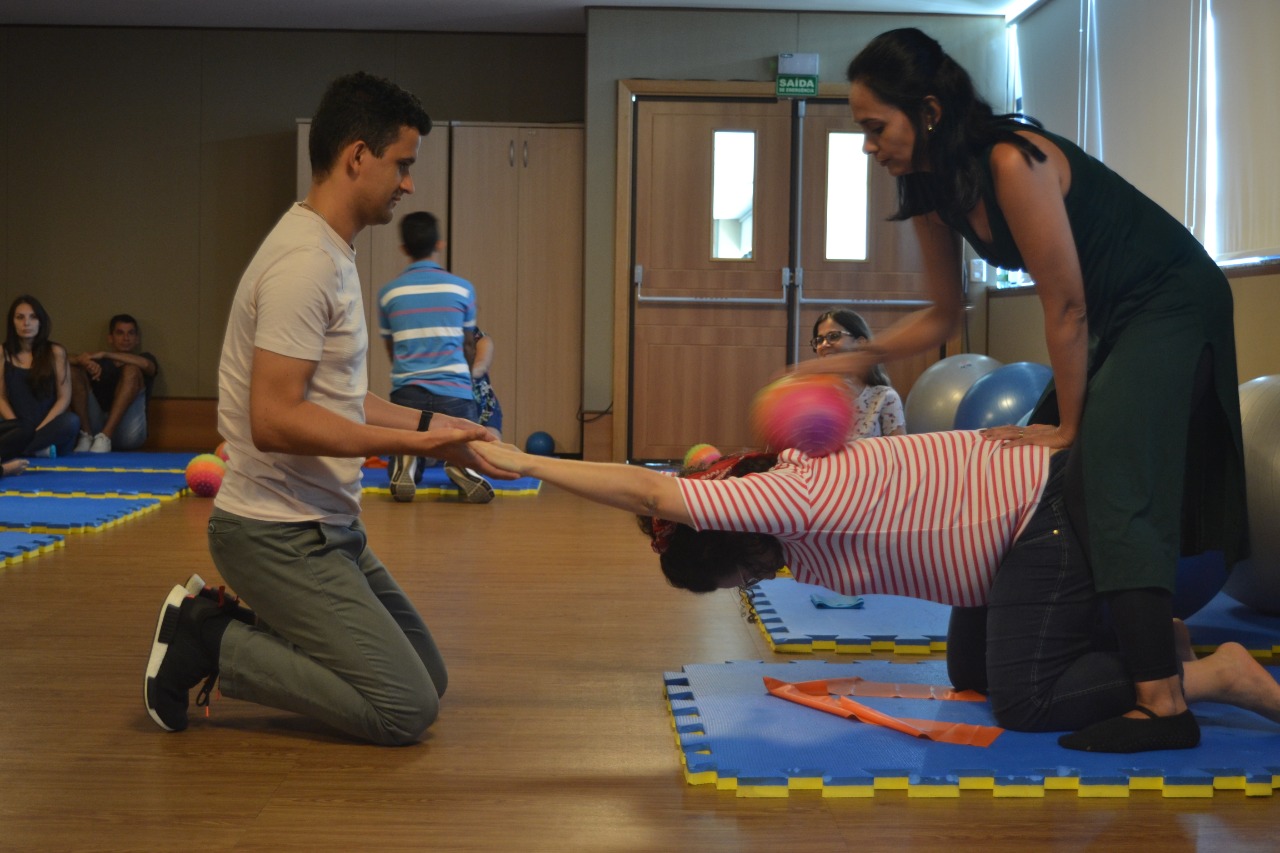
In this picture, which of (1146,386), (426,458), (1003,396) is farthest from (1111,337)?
(426,458)

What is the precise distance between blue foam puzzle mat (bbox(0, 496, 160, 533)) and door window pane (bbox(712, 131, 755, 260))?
13.7 feet

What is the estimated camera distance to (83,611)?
11.7 ft

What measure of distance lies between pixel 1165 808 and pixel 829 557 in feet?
2.29

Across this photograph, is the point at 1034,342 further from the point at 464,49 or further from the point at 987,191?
the point at 987,191

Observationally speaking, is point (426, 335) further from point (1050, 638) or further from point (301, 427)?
point (1050, 638)

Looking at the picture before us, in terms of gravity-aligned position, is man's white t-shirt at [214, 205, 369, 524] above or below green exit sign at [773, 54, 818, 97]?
below

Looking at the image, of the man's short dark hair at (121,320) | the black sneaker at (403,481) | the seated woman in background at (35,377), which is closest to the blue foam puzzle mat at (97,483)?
the seated woman in background at (35,377)

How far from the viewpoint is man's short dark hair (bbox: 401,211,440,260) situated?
239 inches

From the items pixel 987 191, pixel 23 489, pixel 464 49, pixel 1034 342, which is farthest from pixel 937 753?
pixel 464 49

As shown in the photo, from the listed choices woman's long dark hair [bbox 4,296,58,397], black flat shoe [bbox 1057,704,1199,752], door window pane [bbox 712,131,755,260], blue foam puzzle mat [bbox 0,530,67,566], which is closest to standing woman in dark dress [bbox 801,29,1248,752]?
black flat shoe [bbox 1057,704,1199,752]

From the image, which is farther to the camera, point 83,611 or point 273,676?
point 83,611

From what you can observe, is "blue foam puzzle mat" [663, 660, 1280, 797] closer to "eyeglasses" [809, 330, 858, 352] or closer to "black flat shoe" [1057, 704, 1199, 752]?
"black flat shoe" [1057, 704, 1199, 752]

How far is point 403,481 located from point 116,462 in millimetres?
2636

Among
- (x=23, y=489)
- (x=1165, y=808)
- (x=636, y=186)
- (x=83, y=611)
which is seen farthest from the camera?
Answer: (x=636, y=186)
